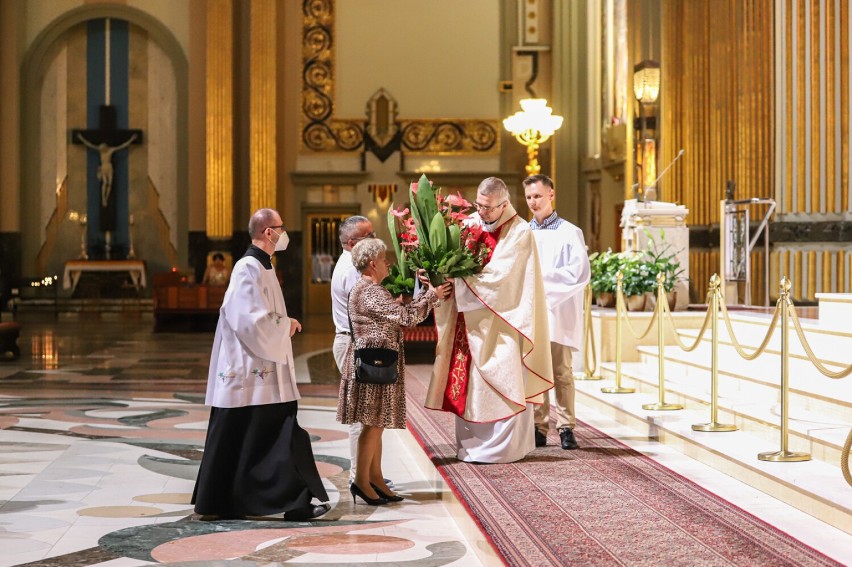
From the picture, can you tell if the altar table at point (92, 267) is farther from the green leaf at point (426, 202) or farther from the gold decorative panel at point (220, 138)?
the green leaf at point (426, 202)

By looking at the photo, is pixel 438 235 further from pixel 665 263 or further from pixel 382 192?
pixel 382 192

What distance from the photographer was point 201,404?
9.70m

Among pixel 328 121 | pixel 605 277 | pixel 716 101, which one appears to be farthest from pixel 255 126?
pixel 605 277

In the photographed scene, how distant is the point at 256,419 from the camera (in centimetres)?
532

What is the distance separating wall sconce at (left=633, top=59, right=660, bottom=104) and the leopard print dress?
10879 millimetres

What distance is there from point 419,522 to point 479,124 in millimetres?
17726

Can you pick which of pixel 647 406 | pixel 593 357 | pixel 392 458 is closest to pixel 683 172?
pixel 593 357

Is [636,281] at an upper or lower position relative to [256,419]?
upper

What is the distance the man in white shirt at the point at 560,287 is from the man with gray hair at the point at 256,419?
1791mm

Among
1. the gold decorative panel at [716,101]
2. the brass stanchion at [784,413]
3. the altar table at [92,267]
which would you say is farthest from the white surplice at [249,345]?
the altar table at [92,267]

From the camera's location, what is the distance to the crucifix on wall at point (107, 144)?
2311 cm

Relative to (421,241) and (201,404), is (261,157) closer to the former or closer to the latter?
(201,404)

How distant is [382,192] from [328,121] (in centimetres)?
182

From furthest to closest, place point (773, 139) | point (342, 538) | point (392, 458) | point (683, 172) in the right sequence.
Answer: point (683, 172)
point (773, 139)
point (392, 458)
point (342, 538)
